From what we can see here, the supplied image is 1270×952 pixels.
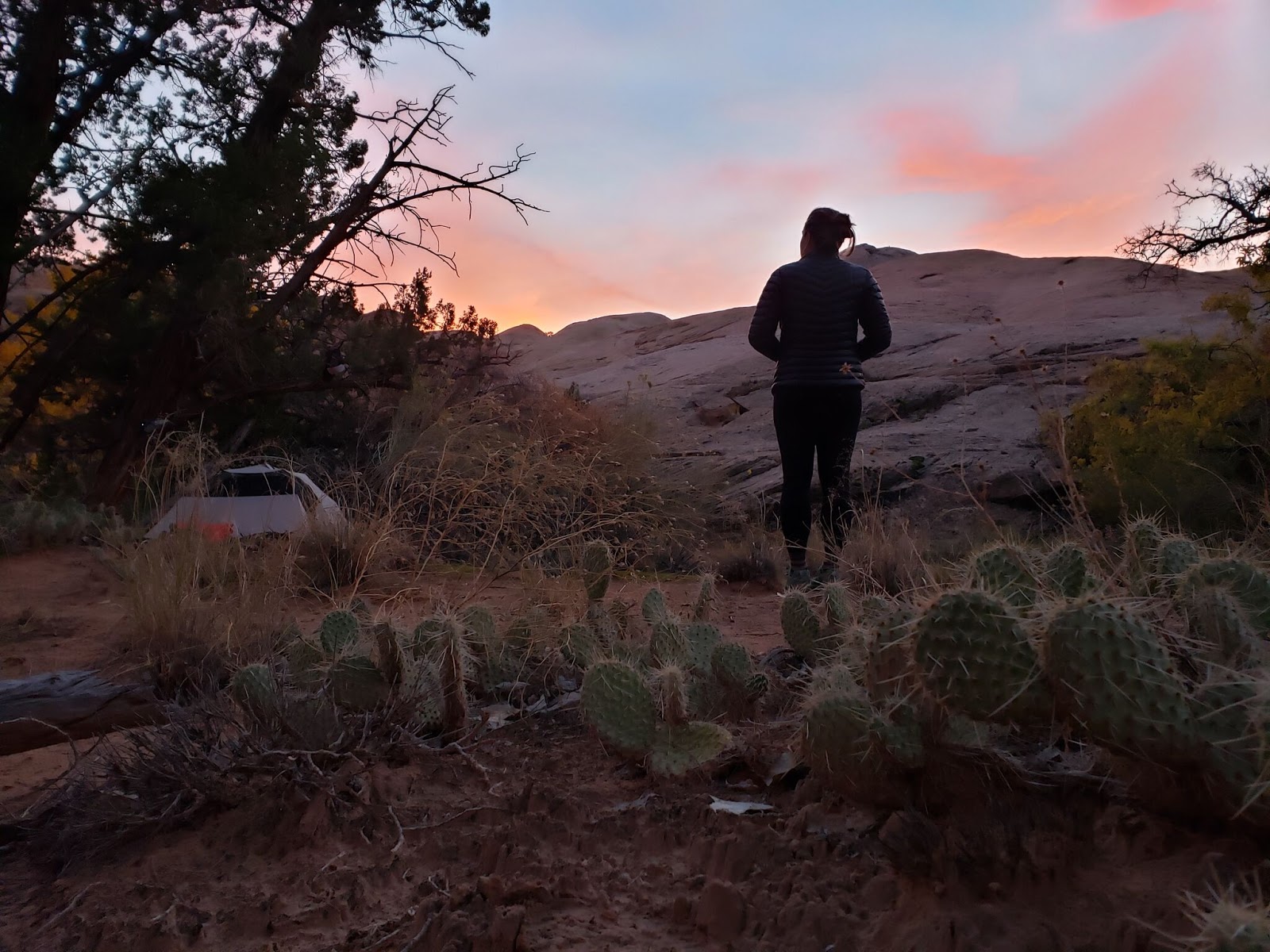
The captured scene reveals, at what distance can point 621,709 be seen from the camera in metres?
2.42

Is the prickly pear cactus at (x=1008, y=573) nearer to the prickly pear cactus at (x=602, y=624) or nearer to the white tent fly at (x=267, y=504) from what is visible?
the prickly pear cactus at (x=602, y=624)

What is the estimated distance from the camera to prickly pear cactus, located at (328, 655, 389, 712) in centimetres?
270

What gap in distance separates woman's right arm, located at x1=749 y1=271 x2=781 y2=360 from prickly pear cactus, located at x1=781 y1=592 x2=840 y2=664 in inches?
87.1

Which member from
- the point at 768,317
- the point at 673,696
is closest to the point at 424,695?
the point at 673,696

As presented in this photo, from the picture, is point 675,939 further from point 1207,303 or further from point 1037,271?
point 1037,271

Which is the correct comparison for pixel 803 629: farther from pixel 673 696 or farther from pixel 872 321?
pixel 872 321

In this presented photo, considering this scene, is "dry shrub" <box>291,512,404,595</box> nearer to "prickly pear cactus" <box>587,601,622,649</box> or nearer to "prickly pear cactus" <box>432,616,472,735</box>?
"prickly pear cactus" <box>587,601,622,649</box>

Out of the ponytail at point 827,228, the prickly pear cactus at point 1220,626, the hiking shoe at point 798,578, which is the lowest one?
the hiking shoe at point 798,578

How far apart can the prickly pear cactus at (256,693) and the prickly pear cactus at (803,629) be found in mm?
1696

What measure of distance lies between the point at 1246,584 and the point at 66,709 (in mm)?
3108

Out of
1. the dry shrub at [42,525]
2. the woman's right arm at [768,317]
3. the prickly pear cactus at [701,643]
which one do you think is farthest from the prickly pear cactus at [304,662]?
the dry shrub at [42,525]

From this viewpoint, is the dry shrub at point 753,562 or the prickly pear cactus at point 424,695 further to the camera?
the dry shrub at point 753,562

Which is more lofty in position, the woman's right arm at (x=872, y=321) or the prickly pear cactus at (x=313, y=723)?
the woman's right arm at (x=872, y=321)

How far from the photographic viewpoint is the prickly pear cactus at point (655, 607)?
3.26 m
